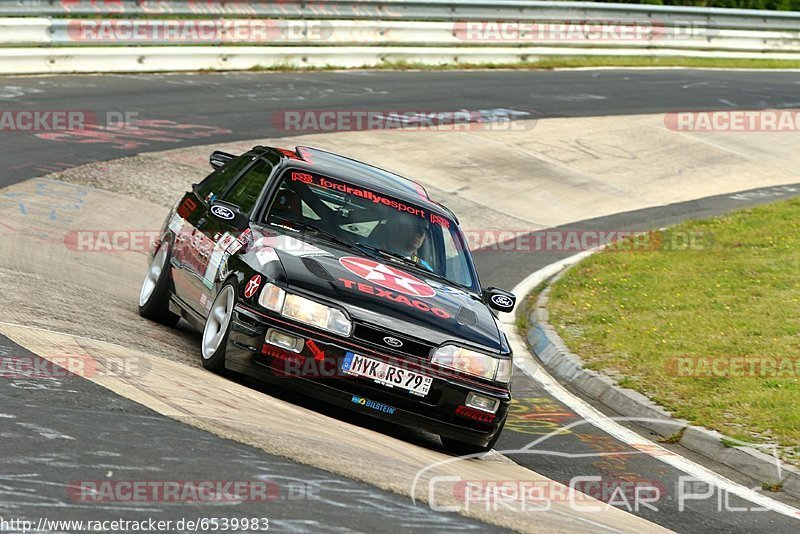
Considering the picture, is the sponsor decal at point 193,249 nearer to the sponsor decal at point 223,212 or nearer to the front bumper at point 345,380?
the sponsor decal at point 223,212

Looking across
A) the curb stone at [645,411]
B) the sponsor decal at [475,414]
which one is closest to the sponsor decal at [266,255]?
the sponsor decal at [475,414]

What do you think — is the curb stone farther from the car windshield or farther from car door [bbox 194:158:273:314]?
car door [bbox 194:158:273:314]

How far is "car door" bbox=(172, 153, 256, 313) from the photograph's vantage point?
8.24 m

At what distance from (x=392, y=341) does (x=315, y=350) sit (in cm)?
43

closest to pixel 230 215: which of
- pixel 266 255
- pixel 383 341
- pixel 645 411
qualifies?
pixel 266 255

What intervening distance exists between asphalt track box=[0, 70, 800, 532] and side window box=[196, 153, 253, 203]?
273 cm

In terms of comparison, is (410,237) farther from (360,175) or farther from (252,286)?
(252,286)

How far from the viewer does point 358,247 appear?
7934 millimetres

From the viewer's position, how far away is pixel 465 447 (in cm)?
730

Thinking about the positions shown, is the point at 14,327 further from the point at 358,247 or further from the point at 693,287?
the point at 693,287

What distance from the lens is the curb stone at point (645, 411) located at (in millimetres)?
7656

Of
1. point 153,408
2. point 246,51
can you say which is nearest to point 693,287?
point 153,408

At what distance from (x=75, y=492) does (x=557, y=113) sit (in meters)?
18.8

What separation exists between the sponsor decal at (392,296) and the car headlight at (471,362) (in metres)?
0.28
